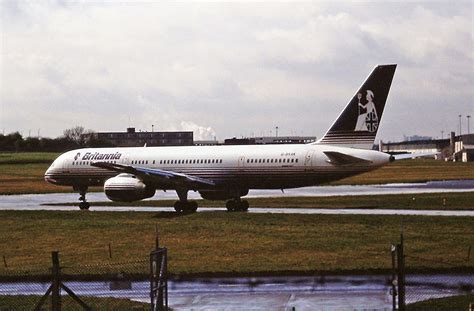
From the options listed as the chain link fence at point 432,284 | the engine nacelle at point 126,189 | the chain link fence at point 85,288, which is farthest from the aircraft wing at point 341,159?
the chain link fence at point 85,288

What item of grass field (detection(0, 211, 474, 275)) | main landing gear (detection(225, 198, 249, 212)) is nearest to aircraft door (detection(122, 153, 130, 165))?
grass field (detection(0, 211, 474, 275))

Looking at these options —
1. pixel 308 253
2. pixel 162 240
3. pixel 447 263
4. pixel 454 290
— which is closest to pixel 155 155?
pixel 162 240

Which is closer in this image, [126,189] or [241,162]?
[126,189]

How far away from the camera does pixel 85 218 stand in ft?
157

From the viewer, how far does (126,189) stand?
167 feet

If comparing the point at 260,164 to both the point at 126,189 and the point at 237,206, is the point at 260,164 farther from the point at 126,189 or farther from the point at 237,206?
the point at 126,189

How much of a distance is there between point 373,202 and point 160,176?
15595 millimetres

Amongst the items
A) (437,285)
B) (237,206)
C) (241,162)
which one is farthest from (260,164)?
(437,285)

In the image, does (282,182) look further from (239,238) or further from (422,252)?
(422,252)

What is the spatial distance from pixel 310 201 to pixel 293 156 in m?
11.7

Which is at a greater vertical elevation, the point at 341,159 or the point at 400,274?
the point at 341,159

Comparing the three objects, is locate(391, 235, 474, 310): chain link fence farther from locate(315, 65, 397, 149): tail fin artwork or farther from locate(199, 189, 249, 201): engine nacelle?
locate(199, 189, 249, 201): engine nacelle

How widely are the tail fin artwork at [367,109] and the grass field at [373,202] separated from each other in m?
5.37

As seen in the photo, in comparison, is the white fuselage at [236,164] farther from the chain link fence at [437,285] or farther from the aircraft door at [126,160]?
the chain link fence at [437,285]
